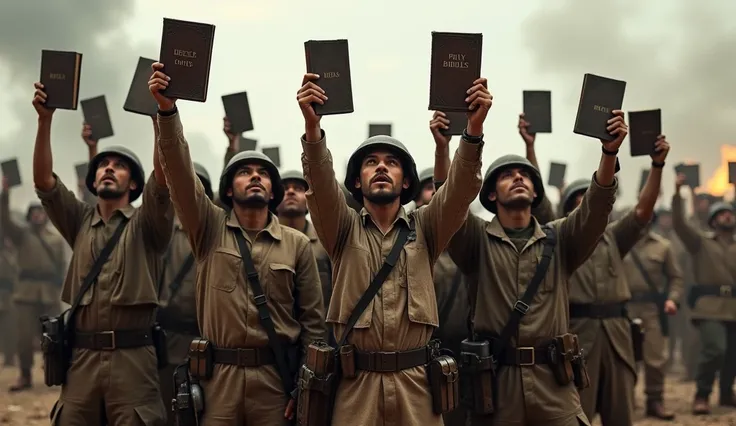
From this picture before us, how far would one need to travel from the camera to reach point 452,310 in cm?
658

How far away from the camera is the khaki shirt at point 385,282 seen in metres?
4.11

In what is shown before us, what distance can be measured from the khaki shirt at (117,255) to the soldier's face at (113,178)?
0.16 metres

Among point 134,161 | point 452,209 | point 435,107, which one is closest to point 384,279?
point 452,209

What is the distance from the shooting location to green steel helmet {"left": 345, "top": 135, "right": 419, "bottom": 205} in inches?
185

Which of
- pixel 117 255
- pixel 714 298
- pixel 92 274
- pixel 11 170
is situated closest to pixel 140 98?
pixel 117 255

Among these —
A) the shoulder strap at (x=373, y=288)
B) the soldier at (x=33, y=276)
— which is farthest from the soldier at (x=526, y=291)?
the soldier at (x=33, y=276)

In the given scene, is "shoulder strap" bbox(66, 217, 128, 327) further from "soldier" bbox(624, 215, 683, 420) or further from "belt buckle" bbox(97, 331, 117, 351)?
"soldier" bbox(624, 215, 683, 420)

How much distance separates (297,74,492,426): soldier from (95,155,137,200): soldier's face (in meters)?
2.18

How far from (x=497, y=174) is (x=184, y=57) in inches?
99.4

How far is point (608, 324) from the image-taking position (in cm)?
677

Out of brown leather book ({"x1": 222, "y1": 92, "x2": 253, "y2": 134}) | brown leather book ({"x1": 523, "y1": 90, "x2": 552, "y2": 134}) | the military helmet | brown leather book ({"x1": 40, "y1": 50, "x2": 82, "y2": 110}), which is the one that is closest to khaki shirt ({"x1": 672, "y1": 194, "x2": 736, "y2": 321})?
the military helmet

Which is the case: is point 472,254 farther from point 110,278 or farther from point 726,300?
point 726,300

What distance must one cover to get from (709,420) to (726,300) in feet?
5.69

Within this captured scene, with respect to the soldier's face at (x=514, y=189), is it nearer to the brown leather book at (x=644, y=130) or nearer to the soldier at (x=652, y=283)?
the brown leather book at (x=644, y=130)
